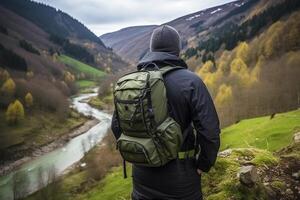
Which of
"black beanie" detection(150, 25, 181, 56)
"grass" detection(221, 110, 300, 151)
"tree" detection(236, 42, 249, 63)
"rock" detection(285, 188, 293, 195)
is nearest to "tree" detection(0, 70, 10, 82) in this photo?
"tree" detection(236, 42, 249, 63)

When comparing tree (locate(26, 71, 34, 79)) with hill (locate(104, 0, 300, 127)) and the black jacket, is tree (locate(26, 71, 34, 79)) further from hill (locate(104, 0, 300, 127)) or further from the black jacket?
the black jacket

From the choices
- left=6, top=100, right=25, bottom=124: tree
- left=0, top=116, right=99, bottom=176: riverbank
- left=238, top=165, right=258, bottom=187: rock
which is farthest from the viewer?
left=6, top=100, right=25, bottom=124: tree

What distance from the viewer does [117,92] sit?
4.32 meters

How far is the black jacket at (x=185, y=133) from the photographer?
13.0 feet

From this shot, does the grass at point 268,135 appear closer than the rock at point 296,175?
No

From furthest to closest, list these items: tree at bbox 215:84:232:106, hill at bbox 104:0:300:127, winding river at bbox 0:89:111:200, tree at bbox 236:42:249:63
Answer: tree at bbox 236:42:249:63
tree at bbox 215:84:232:106
hill at bbox 104:0:300:127
winding river at bbox 0:89:111:200

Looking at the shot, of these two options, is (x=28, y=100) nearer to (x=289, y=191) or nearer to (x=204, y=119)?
(x=289, y=191)

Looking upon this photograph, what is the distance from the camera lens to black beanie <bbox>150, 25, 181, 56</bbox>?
4.40 meters

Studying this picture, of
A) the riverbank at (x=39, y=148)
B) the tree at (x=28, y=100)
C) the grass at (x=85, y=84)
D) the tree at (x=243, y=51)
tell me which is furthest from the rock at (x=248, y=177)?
the grass at (x=85, y=84)

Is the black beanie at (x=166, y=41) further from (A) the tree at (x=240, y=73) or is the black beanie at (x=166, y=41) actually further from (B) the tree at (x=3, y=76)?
(B) the tree at (x=3, y=76)

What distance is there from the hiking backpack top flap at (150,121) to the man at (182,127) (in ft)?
0.49

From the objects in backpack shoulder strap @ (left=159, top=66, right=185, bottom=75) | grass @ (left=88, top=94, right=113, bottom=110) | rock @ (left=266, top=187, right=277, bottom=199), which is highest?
backpack shoulder strap @ (left=159, top=66, right=185, bottom=75)

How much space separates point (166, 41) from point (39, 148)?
6949cm

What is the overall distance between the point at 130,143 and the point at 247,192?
3.26 metres
